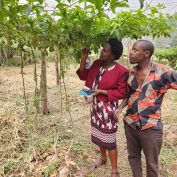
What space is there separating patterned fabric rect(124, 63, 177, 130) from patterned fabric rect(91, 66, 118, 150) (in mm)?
292

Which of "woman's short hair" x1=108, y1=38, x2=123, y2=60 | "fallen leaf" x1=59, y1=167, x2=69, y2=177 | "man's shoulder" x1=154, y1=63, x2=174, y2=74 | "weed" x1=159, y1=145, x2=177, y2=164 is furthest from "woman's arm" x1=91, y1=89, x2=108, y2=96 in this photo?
"weed" x1=159, y1=145, x2=177, y2=164

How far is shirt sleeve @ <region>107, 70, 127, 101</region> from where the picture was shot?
1571 mm

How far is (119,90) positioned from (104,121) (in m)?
0.41

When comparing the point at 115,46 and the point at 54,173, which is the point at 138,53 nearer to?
the point at 115,46

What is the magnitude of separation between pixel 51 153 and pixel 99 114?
3.26 ft

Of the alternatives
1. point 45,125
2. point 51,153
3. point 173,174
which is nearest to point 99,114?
point 51,153

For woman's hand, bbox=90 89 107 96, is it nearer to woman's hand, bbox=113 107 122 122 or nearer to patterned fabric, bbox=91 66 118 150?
patterned fabric, bbox=91 66 118 150

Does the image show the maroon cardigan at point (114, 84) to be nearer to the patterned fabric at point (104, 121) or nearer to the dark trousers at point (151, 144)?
the patterned fabric at point (104, 121)

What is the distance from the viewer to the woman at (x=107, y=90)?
1574 mm

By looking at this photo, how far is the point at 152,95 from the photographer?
1.35 m

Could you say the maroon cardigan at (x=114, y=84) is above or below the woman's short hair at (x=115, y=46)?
below

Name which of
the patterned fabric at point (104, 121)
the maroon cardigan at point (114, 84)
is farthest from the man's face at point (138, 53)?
the patterned fabric at point (104, 121)

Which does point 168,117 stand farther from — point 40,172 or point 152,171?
point 40,172

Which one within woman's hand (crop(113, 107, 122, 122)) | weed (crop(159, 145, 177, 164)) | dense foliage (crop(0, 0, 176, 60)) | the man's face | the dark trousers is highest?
dense foliage (crop(0, 0, 176, 60))
